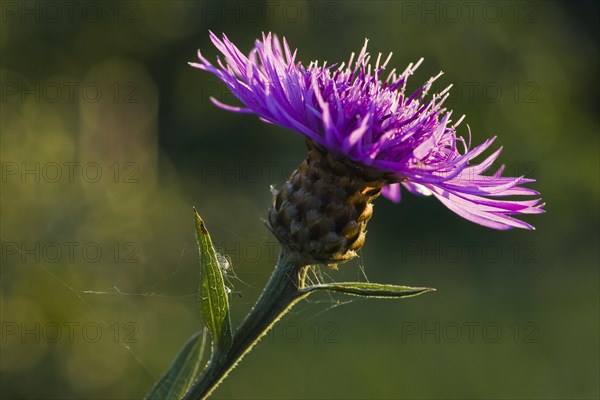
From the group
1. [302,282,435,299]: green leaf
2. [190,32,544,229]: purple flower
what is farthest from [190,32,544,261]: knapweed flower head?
[302,282,435,299]: green leaf

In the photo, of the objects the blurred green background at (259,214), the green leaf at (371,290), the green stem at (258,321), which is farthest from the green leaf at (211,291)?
the blurred green background at (259,214)

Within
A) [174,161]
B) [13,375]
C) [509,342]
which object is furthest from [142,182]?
[509,342]

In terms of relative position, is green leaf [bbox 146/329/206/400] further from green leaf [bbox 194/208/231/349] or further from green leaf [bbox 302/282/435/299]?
green leaf [bbox 302/282/435/299]

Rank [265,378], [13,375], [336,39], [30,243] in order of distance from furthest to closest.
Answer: [336,39] → [265,378] → [30,243] → [13,375]

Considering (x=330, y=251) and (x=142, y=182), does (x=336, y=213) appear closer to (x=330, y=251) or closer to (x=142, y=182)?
(x=330, y=251)

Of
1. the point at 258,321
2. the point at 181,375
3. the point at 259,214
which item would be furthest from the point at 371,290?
the point at 259,214

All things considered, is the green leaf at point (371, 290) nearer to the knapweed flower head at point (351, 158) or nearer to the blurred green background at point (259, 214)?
the knapweed flower head at point (351, 158)

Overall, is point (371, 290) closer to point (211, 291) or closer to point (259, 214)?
point (211, 291)
